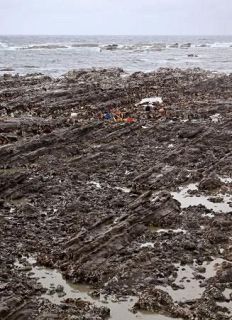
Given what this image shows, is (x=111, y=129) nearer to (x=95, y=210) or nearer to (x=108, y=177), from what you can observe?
(x=108, y=177)

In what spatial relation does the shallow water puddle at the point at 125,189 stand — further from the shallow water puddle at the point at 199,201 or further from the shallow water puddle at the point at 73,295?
the shallow water puddle at the point at 73,295

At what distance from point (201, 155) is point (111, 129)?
7130 mm

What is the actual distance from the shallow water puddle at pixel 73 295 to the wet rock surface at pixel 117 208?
158 mm

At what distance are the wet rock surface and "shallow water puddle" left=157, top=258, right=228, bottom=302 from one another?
0.03 meters

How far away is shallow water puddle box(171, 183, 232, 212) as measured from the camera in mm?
19047

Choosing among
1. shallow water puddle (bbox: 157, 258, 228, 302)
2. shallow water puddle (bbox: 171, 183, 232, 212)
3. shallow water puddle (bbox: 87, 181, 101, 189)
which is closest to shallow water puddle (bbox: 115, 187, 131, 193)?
shallow water puddle (bbox: 87, 181, 101, 189)

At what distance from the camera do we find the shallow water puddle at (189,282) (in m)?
12.7

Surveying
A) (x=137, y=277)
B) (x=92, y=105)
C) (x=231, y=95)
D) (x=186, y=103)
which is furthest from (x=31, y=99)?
(x=137, y=277)

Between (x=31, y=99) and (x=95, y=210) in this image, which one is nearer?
(x=95, y=210)

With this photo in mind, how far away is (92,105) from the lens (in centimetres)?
4038

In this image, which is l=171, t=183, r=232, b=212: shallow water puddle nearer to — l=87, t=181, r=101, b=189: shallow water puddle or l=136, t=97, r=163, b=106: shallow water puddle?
l=87, t=181, r=101, b=189: shallow water puddle

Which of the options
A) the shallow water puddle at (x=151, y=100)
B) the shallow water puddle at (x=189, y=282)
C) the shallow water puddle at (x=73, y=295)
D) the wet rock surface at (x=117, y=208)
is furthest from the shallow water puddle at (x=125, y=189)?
Answer: the shallow water puddle at (x=151, y=100)

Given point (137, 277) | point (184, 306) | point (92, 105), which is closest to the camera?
point (184, 306)

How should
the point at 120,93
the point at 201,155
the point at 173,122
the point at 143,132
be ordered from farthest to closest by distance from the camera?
the point at 120,93 → the point at 173,122 → the point at 143,132 → the point at 201,155
